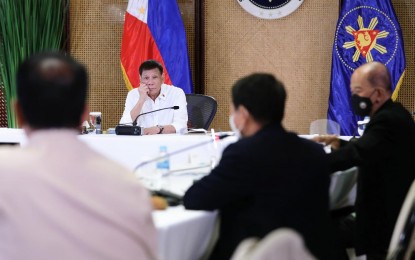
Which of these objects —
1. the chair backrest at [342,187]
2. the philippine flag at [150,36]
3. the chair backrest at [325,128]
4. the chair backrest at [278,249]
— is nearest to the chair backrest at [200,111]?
the chair backrest at [325,128]

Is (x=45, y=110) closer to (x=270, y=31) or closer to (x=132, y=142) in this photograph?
(x=132, y=142)

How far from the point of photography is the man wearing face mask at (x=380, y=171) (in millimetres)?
3252

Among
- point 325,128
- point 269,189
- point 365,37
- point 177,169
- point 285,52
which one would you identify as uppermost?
point 365,37

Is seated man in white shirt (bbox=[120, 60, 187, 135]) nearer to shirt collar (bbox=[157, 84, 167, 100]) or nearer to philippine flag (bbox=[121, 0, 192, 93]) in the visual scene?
shirt collar (bbox=[157, 84, 167, 100])

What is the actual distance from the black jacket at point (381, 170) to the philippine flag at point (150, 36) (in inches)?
139

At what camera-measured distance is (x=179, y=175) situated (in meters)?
3.24

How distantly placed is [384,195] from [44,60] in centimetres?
213

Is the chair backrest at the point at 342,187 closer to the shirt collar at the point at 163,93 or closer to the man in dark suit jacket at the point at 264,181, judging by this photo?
the man in dark suit jacket at the point at 264,181

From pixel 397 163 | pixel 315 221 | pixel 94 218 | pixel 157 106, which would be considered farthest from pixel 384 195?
pixel 157 106

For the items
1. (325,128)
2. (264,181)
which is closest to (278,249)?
(264,181)

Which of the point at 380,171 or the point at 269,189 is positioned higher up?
the point at 269,189

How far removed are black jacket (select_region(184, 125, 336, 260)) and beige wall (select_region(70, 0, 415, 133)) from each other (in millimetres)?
4579

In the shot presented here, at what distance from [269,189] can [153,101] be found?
11.0 ft

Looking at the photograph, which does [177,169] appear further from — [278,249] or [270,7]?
[270,7]
